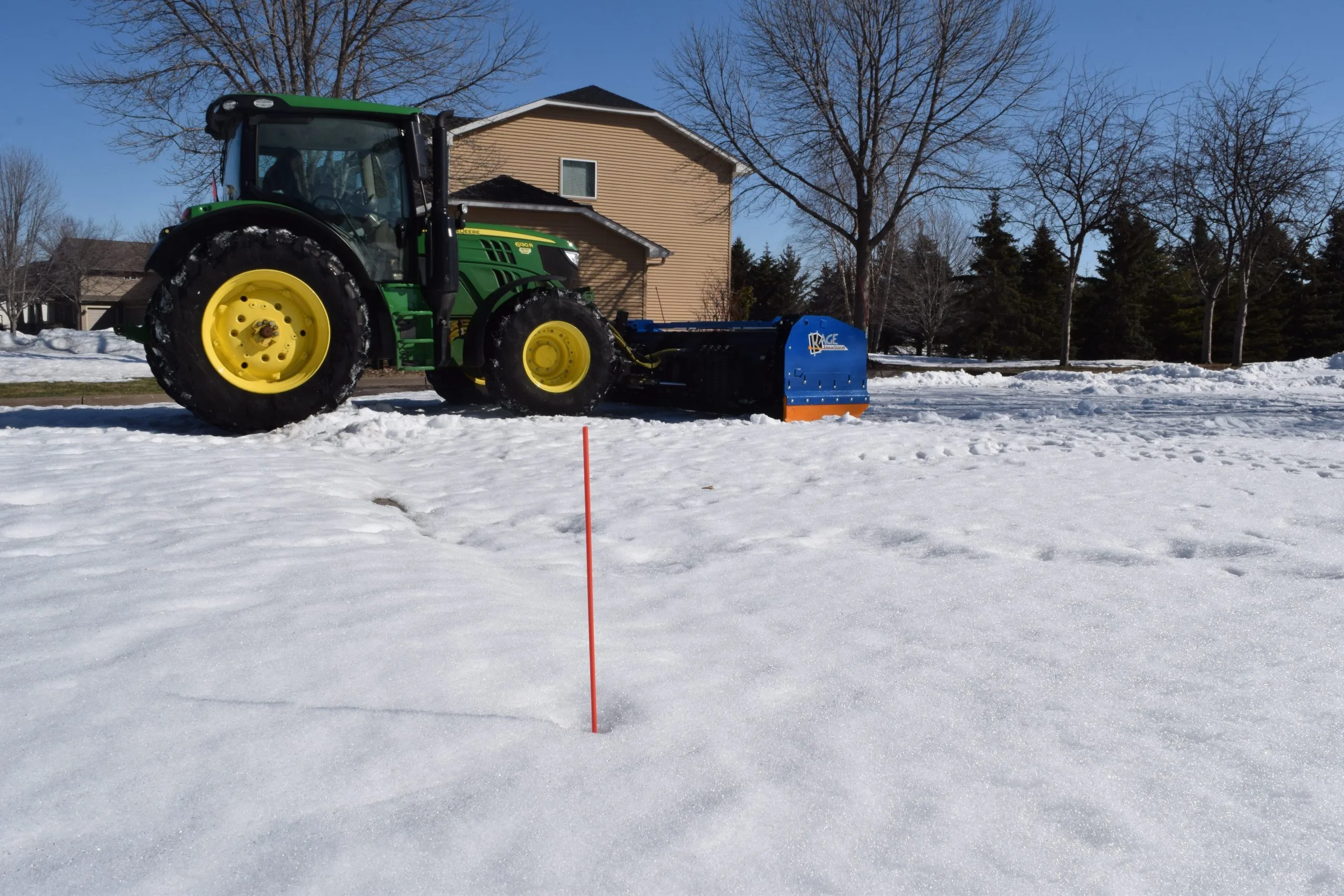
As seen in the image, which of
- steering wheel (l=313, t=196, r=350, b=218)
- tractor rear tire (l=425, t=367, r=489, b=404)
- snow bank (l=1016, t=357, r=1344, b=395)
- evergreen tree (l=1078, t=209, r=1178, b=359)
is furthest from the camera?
evergreen tree (l=1078, t=209, r=1178, b=359)

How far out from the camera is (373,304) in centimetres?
769

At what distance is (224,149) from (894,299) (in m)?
41.4

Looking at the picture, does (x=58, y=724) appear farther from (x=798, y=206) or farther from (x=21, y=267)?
(x=21, y=267)

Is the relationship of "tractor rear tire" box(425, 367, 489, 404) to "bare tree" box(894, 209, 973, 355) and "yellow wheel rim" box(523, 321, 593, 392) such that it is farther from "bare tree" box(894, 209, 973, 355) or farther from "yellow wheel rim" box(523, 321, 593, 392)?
"bare tree" box(894, 209, 973, 355)

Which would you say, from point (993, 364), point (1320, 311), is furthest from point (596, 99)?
point (1320, 311)

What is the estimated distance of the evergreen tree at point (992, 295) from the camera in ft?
145

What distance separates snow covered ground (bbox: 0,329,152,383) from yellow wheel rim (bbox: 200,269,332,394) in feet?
27.4

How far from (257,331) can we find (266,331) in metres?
0.07

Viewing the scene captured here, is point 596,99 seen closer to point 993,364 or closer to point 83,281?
point 993,364

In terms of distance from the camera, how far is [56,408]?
30.9ft

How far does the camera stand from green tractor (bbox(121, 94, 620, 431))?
22.6ft

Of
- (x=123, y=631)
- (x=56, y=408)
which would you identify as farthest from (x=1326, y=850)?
(x=56, y=408)

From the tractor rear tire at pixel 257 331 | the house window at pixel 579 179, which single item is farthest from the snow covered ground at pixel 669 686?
the house window at pixel 579 179

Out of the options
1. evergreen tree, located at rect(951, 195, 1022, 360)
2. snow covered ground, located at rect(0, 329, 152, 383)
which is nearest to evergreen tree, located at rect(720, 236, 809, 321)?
evergreen tree, located at rect(951, 195, 1022, 360)
